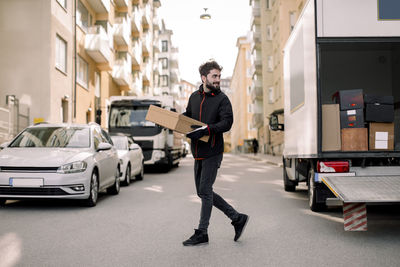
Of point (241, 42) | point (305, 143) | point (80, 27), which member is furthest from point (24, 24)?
point (241, 42)

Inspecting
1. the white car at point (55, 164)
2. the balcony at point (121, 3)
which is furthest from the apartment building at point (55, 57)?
the white car at point (55, 164)

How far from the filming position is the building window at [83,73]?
24.2m

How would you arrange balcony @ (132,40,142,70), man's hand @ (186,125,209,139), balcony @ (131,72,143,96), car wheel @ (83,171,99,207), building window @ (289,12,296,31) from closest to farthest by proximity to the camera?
man's hand @ (186,125,209,139) < car wheel @ (83,171,99,207) < building window @ (289,12,296,31) < balcony @ (131,72,143,96) < balcony @ (132,40,142,70)

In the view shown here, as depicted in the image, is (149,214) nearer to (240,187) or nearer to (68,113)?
(240,187)

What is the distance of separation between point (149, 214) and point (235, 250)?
115 inches

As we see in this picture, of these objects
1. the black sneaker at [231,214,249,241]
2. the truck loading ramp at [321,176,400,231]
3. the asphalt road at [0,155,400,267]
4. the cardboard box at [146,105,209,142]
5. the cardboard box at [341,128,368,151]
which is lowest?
the asphalt road at [0,155,400,267]

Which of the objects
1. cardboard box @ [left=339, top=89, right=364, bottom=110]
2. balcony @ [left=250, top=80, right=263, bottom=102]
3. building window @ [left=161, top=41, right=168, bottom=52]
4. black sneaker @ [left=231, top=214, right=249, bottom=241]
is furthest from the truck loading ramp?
building window @ [left=161, top=41, right=168, bottom=52]

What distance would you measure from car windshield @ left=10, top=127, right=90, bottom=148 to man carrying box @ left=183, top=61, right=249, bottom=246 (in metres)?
4.48

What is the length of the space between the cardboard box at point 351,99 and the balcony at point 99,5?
68.9 feet

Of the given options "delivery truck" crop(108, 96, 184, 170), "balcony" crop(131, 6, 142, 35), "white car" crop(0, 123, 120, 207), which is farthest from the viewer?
"balcony" crop(131, 6, 142, 35)

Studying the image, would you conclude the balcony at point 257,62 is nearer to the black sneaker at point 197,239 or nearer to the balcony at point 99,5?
the balcony at point 99,5

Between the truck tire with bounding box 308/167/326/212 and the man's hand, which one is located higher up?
the man's hand

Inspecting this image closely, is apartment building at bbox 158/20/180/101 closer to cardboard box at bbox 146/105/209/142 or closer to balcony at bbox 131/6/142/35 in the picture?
balcony at bbox 131/6/142/35

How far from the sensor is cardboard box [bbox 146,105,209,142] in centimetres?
520
